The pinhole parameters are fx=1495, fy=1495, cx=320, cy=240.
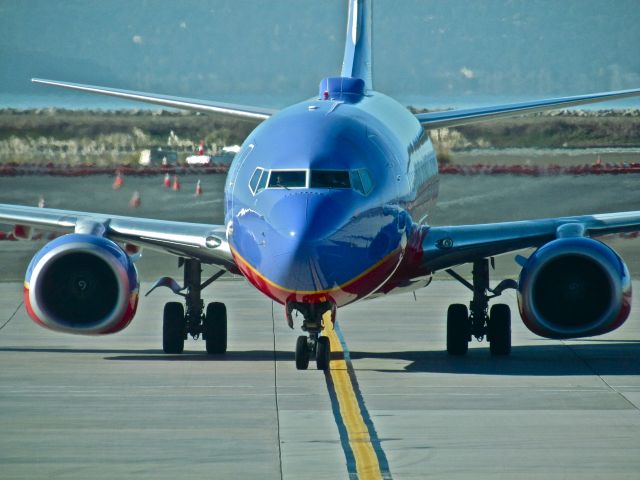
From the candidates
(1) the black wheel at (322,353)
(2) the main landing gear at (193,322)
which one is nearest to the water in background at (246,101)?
(2) the main landing gear at (193,322)

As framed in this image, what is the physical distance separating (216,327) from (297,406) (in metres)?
4.26

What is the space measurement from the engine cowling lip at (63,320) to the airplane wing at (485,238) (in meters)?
3.79

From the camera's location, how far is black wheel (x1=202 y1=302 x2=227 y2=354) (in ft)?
63.4

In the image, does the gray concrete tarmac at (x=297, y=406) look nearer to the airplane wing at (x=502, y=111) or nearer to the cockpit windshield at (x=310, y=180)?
the cockpit windshield at (x=310, y=180)

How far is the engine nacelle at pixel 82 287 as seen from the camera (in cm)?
1839

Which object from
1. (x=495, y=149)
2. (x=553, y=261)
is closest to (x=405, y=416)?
(x=553, y=261)

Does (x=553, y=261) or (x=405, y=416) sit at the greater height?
(x=553, y=261)

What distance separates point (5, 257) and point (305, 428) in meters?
19.6

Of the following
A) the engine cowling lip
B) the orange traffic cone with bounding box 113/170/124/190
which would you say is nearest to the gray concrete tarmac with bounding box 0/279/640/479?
the engine cowling lip

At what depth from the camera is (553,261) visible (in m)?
18.3

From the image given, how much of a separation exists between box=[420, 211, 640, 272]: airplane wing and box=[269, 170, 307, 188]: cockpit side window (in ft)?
9.92

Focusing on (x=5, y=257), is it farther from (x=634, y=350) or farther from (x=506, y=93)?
(x=506, y=93)

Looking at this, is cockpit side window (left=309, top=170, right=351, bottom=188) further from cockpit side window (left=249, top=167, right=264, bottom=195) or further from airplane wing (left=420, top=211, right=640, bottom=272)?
airplane wing (left=420, top=211, right=640, bottom=272)

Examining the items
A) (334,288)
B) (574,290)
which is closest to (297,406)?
(334,288)
